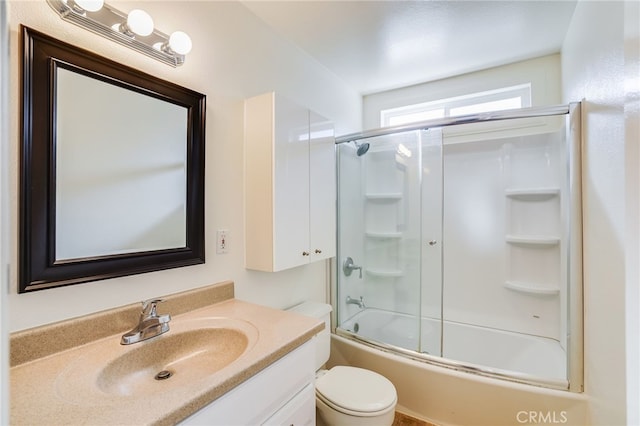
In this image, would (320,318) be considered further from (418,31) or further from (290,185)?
(418,31)

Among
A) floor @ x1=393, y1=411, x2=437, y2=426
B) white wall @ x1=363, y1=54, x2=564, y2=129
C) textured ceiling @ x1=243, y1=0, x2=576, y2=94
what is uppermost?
textured ceiling @ x1=243, y1=0, x2=576, y2=94

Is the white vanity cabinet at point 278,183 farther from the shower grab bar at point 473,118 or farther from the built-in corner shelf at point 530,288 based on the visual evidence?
the built-in corner shelf at point 530,288

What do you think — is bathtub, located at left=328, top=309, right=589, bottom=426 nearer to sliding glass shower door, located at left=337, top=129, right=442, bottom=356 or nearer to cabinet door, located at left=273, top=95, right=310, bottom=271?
sliding glass shower door, located at left=337, top=129, right=442, bottom=356

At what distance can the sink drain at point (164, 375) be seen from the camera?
3.21 feet

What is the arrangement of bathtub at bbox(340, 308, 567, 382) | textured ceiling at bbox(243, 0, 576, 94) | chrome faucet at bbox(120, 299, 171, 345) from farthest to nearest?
bathtub at bbox(340, 308, 567, 382) < textured ceiling at bbox(243, 0, 576, 94) < chrome faucet at bbox(120, 299, 171, 345)

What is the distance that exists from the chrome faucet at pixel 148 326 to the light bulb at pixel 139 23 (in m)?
1.01

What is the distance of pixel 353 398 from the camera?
4.60 feet

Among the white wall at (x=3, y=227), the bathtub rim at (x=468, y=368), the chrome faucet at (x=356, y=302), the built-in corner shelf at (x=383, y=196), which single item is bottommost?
the bathtub rim at (x=468, y=368)

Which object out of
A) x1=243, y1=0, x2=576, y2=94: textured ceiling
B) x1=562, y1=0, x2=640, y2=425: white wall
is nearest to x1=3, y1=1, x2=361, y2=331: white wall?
x1=243, y1=0, x2=576, y2=94: textured ceiling

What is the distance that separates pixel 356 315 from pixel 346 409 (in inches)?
40.7

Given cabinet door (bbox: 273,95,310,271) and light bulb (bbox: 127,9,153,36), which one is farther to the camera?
cabinet door (bbox: 273,95,310,271)

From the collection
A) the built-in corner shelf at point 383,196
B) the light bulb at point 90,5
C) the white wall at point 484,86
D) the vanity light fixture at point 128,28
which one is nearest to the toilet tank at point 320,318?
the built-in corner shelf at point 383,196

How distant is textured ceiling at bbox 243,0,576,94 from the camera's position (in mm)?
1573

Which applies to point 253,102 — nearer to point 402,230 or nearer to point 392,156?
point 392,156
